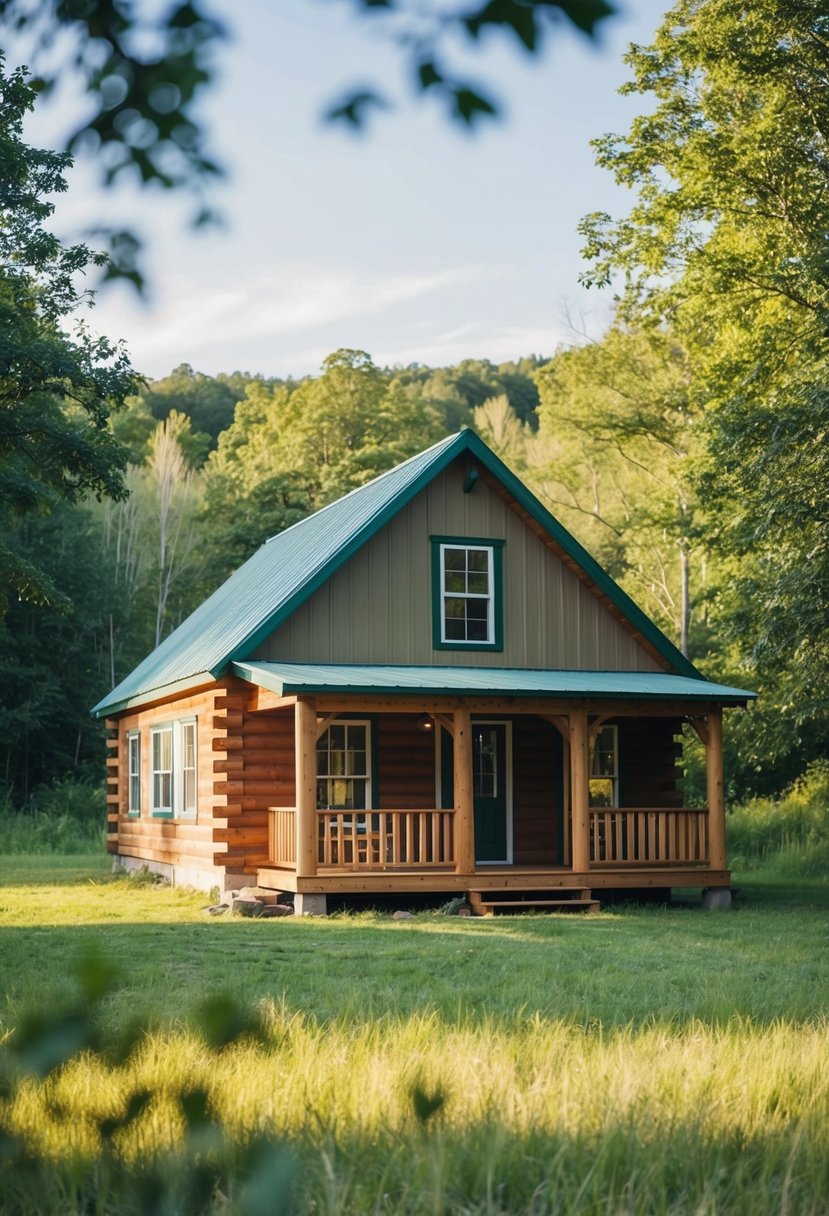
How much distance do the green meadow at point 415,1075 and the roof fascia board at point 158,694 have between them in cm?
470

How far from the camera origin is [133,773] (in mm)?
26016

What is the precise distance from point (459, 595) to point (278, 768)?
3414 millimetres

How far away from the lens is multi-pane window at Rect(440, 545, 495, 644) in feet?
67.3

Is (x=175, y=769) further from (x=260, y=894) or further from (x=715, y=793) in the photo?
(x=715, y=793)

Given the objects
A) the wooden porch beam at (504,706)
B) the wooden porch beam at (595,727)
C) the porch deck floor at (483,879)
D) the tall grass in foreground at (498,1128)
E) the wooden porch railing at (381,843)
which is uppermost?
the wooden porch beam at (504,706)

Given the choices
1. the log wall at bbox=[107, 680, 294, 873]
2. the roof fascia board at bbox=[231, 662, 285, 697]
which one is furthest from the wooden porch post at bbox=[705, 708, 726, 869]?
the roof fascia board at bbox=[231, 662, 285, 697]

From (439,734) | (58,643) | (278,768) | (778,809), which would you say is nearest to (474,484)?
Answer: (439,734)

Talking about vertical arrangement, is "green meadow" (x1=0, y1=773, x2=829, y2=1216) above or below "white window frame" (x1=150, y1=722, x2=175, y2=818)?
below

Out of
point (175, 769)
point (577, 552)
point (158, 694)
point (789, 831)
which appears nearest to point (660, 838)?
point (577, 552)

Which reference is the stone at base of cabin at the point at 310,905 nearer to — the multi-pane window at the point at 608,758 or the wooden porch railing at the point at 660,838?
the wooden porch railing at the point at 660,838

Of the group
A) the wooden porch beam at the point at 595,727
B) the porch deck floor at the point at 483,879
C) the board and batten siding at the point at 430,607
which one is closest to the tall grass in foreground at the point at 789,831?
the board and batten siding at the point at 430,607

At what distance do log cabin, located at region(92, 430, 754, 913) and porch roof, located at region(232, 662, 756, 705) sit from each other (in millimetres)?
46

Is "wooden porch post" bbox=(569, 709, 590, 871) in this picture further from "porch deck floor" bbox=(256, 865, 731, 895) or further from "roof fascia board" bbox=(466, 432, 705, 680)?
"roof fascia board" bbox=(466, 432, 705, 680)

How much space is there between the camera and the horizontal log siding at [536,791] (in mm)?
21203
